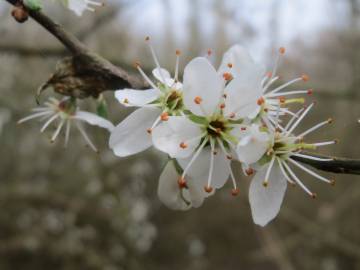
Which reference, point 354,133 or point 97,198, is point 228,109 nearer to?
point 97,198

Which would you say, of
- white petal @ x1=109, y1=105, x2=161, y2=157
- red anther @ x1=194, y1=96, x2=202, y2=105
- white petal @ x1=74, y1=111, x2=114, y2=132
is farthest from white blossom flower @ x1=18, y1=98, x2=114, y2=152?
red anther @ x1=194, y1=96, x2=202, y2=105

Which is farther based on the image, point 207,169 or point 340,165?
point 207,169

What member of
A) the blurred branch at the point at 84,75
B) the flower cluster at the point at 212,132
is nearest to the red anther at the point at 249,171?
the flower cluster at the point at 212,132

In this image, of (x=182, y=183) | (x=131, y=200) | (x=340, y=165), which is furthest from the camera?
(x=131, y=200)

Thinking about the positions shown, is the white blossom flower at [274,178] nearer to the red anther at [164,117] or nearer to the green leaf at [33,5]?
the red anther at [164,117]

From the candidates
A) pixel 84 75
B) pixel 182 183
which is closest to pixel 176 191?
pixel 182 183

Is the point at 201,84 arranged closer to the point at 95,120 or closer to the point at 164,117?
the point at 164,117
